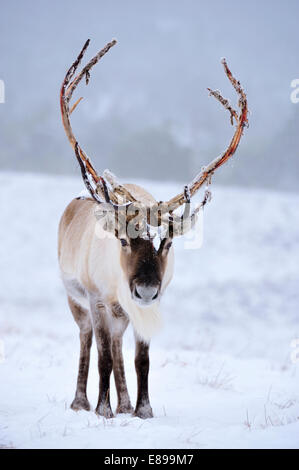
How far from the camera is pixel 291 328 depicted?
46.8 feet

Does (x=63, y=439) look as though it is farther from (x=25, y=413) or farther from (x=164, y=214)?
(x=164, y=214)

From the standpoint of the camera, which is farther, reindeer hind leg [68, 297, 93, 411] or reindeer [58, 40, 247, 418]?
reindeer hind leg [68, 297, 93, 411]

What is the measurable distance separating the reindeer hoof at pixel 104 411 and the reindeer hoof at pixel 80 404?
0.32 metres

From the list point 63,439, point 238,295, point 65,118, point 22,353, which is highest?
point 238,295

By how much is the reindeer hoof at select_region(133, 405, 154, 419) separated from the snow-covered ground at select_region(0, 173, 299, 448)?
103 mm

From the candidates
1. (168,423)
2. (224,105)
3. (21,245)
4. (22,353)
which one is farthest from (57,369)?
(21,245)

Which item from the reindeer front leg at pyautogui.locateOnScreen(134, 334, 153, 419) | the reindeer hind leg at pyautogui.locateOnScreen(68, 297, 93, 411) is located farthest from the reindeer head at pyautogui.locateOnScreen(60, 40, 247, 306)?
the reindeer hind leg at pyautogui.locateOnScreen(68, 297, 93, 411)

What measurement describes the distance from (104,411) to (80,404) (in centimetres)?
42

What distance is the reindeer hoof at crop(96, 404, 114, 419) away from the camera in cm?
479

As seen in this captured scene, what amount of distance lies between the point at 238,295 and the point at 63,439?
1368 centimetres

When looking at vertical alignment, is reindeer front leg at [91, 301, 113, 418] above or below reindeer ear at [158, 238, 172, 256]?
below

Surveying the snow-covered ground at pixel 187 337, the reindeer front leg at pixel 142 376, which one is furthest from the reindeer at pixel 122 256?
the snow-covered ground at pixel 187 337

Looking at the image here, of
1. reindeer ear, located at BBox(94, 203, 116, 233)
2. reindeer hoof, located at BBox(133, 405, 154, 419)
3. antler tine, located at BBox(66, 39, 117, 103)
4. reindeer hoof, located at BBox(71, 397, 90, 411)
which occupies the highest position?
antler tine, located at BBox(66, 39, 117, 103)

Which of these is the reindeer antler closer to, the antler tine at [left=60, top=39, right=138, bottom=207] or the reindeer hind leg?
the antler tine at [left=60, top=39, right=138, bottom=207]
